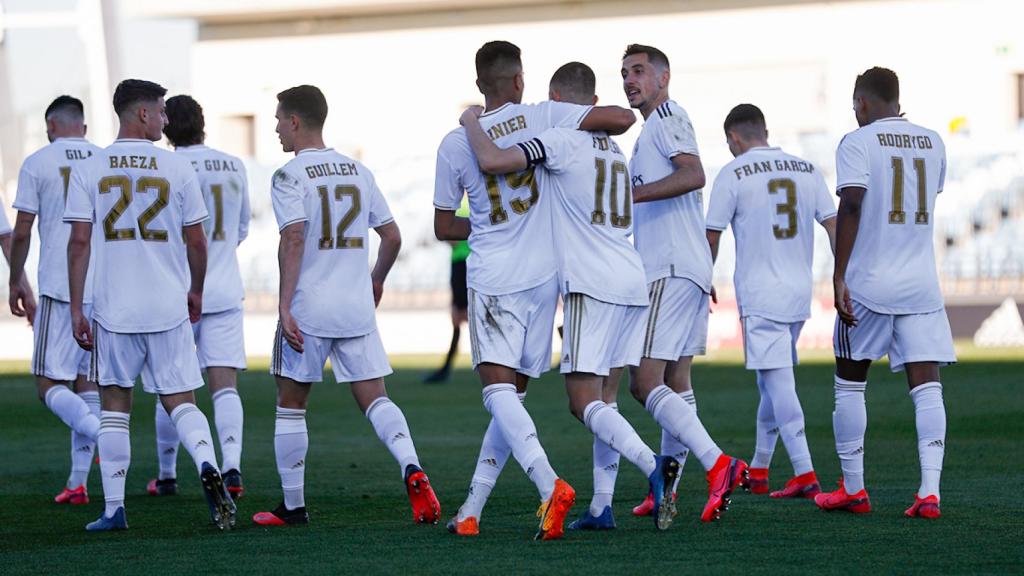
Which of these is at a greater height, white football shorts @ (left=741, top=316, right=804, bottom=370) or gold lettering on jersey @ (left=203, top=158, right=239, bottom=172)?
gold lettering on jersey @ (left=203, top=158, right=239, bottom=172)

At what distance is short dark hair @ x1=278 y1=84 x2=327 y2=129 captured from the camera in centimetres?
693

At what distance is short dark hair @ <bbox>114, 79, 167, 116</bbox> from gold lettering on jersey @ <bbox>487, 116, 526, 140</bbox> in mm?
1542

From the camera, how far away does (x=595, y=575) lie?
532 cm

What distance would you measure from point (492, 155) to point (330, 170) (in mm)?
1115

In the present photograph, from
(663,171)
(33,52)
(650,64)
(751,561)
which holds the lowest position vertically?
(751,561)

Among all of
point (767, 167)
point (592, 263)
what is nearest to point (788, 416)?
point (767, 167)

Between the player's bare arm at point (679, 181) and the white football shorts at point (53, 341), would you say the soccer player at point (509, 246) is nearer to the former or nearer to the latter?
the player's bare arm at point (679, 181)

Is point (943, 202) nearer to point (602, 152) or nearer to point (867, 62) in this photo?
point (867, 62)

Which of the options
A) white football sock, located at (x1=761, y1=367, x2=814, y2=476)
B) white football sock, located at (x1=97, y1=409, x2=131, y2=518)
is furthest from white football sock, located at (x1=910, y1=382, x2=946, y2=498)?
white football sock, located at (x1=97, y1=409, x2=131, y2=518)

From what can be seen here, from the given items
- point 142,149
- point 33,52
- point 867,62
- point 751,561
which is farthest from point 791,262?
point 33,52

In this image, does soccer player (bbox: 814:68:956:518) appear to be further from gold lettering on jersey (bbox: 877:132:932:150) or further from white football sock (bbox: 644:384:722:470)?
white football sock (bbox: 644:384:722:470)

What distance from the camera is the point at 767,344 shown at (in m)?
7.87

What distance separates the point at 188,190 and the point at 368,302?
0.93 meters

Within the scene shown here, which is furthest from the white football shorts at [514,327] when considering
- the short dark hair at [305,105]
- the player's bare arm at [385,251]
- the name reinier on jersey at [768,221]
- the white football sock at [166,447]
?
the white football sock at [166,447]
